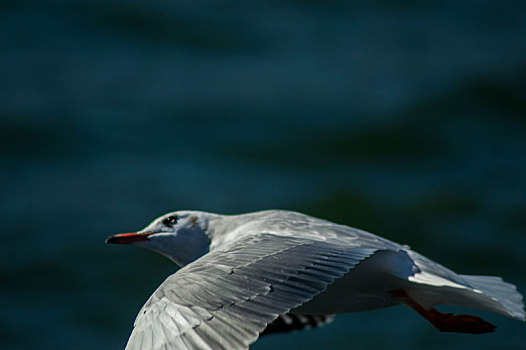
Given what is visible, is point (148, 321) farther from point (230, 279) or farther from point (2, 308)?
point (2, 308)

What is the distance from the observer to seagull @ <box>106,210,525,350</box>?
94.3 inches

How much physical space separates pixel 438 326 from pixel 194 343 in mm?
1477

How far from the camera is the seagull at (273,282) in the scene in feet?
7.86

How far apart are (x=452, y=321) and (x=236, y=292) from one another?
1.27m

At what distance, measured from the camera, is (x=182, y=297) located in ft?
8.25

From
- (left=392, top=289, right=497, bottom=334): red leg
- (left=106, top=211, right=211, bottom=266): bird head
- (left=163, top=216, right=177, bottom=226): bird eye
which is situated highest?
(left=163, top=216, right=177, bottom=226): bird eye

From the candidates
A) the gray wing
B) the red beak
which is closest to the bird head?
the red beak

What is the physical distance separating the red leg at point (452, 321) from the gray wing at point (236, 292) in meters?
0.53

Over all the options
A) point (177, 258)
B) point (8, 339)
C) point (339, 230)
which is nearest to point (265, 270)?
point (339, 230)

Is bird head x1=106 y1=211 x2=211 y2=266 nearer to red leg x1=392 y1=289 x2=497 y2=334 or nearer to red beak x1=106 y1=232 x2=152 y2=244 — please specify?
red beak x1=106 y1=232 x2=152 y2=244

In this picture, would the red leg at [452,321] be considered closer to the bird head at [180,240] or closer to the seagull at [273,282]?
the seagull at [273,282]

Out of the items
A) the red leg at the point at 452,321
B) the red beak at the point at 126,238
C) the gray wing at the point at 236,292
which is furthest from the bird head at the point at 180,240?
the red leg at the point at 452,321

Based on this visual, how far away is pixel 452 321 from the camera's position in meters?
3.30

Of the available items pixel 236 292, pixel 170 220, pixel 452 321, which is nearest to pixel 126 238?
pixel 170 220
